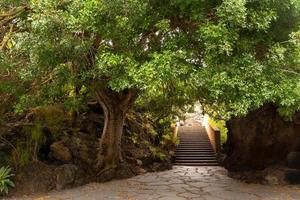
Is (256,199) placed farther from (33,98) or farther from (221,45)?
(33,98)

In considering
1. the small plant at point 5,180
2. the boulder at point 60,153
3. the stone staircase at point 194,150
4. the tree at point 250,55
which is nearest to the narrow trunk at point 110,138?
the boulder at point 60,153

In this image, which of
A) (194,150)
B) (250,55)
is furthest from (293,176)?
(194,150)

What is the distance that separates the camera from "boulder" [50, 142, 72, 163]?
42.9 feet

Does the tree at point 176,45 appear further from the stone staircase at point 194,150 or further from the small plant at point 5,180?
the stone staircase at point 194,150

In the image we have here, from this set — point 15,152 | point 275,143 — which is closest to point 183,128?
point 275,143

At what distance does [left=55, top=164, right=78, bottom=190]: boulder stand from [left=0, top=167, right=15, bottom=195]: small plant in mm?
1418

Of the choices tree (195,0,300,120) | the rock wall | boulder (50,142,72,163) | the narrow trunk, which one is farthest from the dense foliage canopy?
the rock wall

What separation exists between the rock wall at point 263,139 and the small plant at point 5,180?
8.32 m

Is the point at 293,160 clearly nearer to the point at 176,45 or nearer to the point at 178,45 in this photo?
the point at 178,45

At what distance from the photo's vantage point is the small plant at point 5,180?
35.5ft

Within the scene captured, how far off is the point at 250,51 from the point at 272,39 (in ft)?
2.25

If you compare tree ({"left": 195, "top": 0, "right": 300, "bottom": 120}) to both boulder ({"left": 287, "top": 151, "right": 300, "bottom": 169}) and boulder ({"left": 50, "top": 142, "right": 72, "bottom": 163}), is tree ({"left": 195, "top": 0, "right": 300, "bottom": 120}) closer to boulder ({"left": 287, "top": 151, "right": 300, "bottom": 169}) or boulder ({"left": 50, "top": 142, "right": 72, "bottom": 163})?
boulder ({"left": 287, "top": 151, "right": 300, "bottom": 169})

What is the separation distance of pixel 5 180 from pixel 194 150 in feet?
39.3

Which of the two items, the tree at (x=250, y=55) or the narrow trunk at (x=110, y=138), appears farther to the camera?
the narrow trunk at (x=110, y=138)
